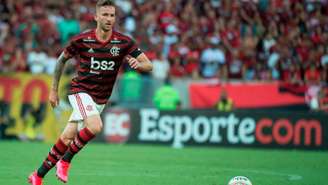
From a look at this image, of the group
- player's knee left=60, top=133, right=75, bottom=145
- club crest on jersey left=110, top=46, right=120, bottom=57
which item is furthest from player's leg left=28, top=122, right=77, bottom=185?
club crest on jersey left=110, top=46, right=120, bottom=57

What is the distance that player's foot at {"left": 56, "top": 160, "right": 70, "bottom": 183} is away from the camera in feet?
30.3

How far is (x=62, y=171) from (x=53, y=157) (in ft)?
0.64

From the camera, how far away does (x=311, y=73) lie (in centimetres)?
2102

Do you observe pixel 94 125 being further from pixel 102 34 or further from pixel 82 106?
pixel 102 34

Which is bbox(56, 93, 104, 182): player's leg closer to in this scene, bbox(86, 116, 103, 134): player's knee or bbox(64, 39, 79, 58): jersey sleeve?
bbox(86, 116, 103, 134): player's knee

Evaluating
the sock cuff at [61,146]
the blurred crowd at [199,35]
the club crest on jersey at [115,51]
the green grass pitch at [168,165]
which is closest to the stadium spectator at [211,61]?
the blurred crowd at [199,35]

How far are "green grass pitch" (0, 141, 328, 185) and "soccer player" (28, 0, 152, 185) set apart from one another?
3.61 feet

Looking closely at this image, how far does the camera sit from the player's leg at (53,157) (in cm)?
930

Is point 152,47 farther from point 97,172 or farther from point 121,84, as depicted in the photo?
point 97,172

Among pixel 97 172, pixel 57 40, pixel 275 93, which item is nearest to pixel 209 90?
pixel 275 93

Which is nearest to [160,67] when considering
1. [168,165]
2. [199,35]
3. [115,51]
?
[199,35]

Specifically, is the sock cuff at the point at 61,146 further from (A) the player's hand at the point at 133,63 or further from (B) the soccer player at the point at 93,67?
(A) the player's hand at the point at 133,63

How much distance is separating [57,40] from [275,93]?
20.2ft

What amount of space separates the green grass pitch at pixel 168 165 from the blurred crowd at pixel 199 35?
3113 millimetres
